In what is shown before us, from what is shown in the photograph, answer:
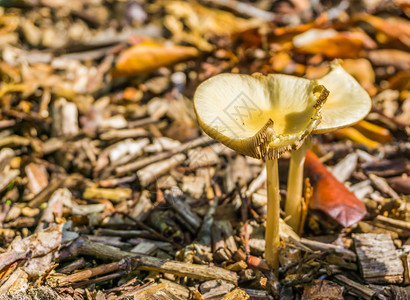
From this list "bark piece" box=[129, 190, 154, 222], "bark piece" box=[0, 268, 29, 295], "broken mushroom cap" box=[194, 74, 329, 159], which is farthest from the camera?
"bark piece" box=[129, 190, 154, 222]

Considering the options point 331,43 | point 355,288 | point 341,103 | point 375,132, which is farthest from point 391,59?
point 355,288

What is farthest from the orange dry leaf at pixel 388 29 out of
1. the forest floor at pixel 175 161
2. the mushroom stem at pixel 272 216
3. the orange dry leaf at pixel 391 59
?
the mushroom stem at pixel 272 216

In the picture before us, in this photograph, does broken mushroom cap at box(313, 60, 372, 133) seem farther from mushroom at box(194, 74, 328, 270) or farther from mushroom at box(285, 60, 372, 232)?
mushroom at box(194, 74, 328, 270)

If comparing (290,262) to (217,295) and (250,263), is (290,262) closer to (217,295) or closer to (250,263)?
(250,263)

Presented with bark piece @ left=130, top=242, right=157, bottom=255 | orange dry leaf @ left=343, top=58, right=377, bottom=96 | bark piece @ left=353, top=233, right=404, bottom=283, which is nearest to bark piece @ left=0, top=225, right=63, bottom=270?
bark piece @ left=130, top=242, right=157, bottom=255

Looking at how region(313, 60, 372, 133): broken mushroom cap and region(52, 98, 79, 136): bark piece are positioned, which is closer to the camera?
region(313, 60, 372, 133): broken mushroom cap

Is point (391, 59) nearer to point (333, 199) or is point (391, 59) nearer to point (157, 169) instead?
point (333, 199)
